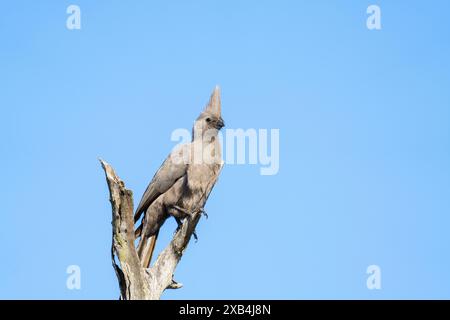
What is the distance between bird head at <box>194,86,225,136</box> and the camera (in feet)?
47.1

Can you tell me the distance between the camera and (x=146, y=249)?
13523mm

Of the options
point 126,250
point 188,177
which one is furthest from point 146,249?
point 126,250

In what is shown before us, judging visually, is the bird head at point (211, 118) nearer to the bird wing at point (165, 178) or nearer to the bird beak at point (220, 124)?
the bird beak at point (220, 124)

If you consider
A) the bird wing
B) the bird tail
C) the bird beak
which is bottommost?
the bird tail

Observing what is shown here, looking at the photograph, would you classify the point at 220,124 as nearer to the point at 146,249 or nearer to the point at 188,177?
the point at 188,177

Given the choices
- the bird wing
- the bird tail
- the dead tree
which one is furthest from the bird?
the dead tree

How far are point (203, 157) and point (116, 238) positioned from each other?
11.0ft

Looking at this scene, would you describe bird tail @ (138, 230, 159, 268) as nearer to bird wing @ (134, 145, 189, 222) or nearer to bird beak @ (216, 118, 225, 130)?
bird wing @ (134, 145, 189, 222)

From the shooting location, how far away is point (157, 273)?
39.3 feet

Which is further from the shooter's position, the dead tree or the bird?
the bird

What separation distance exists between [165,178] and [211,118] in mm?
1149

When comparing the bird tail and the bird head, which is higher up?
the bird head
